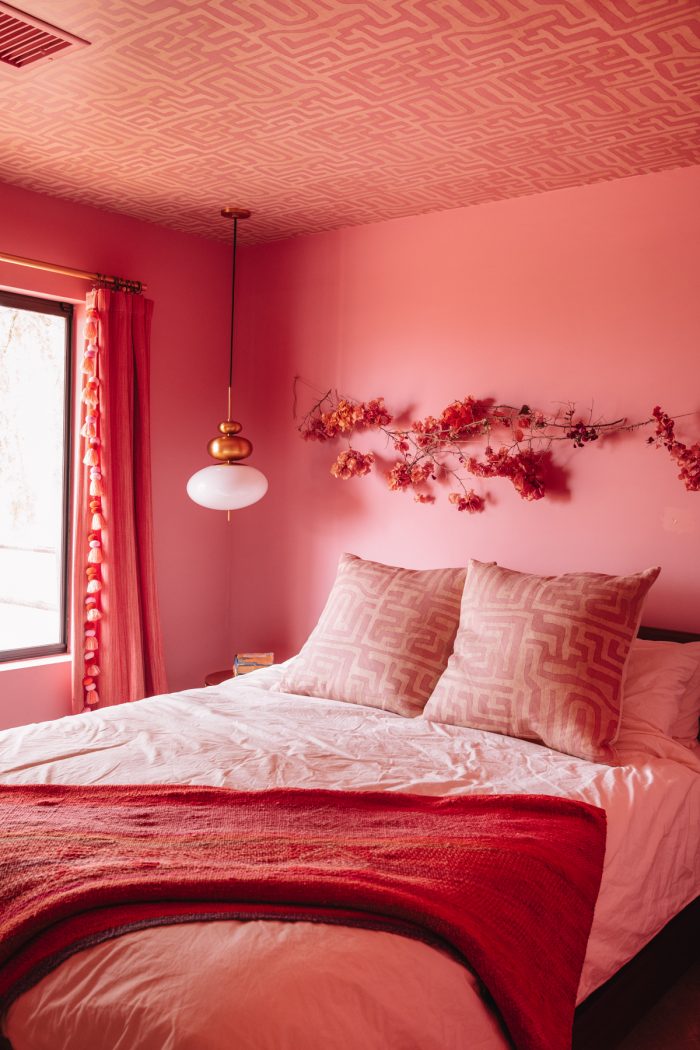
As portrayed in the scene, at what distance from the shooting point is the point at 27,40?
2246mm

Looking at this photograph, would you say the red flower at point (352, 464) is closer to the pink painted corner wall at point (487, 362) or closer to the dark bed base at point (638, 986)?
the pink painted corner wall at point (487, 362)

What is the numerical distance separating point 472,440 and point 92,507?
1.53 metres

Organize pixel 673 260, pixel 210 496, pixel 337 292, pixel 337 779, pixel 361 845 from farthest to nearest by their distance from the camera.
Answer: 1. pixel 337 292
2. pixel 210 496
3. pixel 673 260
4. pixel 337 779
5. pixel 361 845

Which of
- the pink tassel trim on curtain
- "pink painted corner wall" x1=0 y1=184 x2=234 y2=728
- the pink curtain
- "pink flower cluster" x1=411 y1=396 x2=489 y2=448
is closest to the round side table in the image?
the pink curtain

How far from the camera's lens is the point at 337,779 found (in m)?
2.19

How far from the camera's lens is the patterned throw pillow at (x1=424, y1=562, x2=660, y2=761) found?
2.47 meters

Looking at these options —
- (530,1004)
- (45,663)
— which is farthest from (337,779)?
(45,663)

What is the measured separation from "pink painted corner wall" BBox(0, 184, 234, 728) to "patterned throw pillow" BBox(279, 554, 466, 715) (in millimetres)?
1133

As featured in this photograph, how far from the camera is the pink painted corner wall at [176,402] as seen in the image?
3619 millimetres

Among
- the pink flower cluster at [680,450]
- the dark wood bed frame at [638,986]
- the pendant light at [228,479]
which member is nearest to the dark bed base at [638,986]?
the dark wood bed frame at [638,986]

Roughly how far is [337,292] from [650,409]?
5.01 ft

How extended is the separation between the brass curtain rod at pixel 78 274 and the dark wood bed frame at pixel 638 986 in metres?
3.01

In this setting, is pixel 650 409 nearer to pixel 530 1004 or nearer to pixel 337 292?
pixel 337 292

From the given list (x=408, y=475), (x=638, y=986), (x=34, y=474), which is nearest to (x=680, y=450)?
(x=408, y=475)
